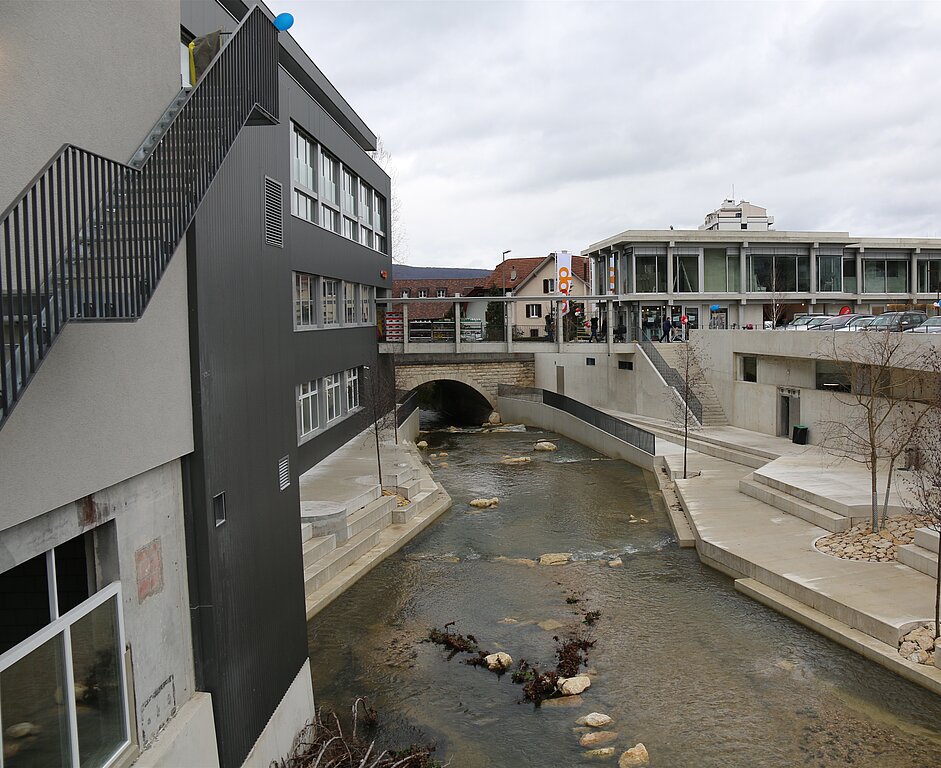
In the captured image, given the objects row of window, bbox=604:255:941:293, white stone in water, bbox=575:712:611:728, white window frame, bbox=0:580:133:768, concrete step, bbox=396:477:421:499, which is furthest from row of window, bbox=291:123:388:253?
white window frame, bbox=0:580:133:768

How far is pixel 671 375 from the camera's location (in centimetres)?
3203

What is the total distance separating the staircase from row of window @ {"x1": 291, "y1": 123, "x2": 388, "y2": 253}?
12.3 meters

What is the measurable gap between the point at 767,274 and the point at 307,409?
26.1 m

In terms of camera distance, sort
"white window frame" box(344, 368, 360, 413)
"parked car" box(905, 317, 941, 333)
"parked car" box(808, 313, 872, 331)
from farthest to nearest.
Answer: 1. "white window frame" box(344, 368, 360, 413)
2. "parked car" box(808, 313, 872, 331)
3. "parked car" box(905, 317, 941, 333)

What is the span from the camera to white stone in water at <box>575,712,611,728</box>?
404 inches

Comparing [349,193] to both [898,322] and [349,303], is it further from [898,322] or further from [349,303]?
[898,322]

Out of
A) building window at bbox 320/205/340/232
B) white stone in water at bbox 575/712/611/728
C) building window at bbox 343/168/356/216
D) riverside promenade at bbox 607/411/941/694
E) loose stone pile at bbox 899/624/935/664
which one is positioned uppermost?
building window at bbox 343/168/356/216

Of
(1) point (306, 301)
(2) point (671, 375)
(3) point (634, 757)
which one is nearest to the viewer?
(3) point (634, 757)

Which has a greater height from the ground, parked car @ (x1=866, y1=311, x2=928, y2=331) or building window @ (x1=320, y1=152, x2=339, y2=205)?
building window @ (x1=320, y1=152, x2=339, y2=205)

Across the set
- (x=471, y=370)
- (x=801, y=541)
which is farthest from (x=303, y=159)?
(x=471, y=370)

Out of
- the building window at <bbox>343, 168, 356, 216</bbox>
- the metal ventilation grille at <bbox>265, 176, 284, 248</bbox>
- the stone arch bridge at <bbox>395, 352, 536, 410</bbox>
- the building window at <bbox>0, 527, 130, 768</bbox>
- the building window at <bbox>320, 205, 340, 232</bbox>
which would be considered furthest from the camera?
the stone arch bridge at <bbox>395, 352, 536, 410</bbox>

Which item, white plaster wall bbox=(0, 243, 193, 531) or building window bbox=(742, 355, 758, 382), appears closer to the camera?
white plaster wall bbox=(0, 243, 193, 531)

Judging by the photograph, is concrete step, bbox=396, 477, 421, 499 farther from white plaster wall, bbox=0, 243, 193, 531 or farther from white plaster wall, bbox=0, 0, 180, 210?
white plaster wall, bbox=0, 0, 180, 210

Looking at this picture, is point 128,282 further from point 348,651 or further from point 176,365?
point 348,651
